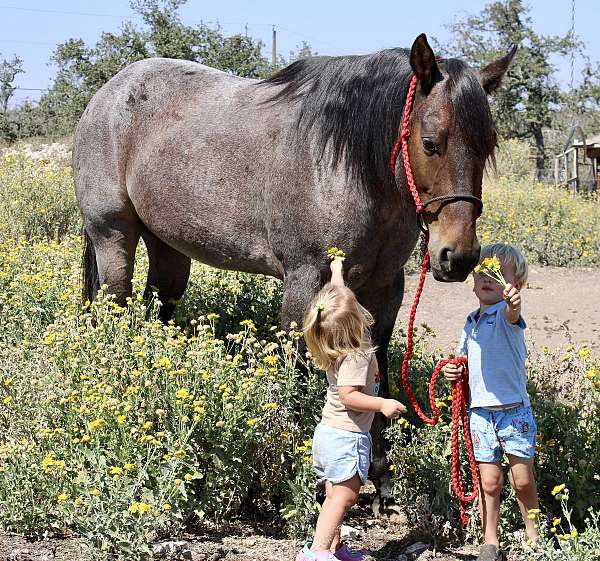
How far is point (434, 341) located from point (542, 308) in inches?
67.0

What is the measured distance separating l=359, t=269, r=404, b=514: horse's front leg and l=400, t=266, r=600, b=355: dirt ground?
102 inches

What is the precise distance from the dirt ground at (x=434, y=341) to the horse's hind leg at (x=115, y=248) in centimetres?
216

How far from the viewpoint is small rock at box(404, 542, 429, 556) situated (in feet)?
10.8

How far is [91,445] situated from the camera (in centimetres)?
308

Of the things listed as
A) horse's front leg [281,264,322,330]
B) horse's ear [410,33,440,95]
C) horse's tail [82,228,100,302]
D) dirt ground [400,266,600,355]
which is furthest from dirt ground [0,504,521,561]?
dirt ground [400,266,600,355]

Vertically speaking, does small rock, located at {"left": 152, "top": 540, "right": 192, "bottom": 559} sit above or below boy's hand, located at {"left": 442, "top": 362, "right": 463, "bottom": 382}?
below

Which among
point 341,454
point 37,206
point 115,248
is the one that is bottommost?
point 341,454

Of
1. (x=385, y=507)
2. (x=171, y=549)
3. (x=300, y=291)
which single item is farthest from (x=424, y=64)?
(x=171, y=549)

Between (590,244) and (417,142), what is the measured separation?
8.14m

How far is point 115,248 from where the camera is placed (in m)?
5.11

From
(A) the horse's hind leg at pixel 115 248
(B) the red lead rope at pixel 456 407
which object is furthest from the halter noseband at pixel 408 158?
(A) the horse's hind leg at pixel 115 248

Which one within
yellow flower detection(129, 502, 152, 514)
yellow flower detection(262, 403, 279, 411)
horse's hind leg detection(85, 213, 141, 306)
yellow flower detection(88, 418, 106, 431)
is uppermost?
horse's hind leg detection(85, 213, 141, 306)

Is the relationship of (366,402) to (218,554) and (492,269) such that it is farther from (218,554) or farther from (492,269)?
(218,554)

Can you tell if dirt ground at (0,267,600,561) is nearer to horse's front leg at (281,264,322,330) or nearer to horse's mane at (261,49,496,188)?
horse's front leg at (281,264,322,330)
